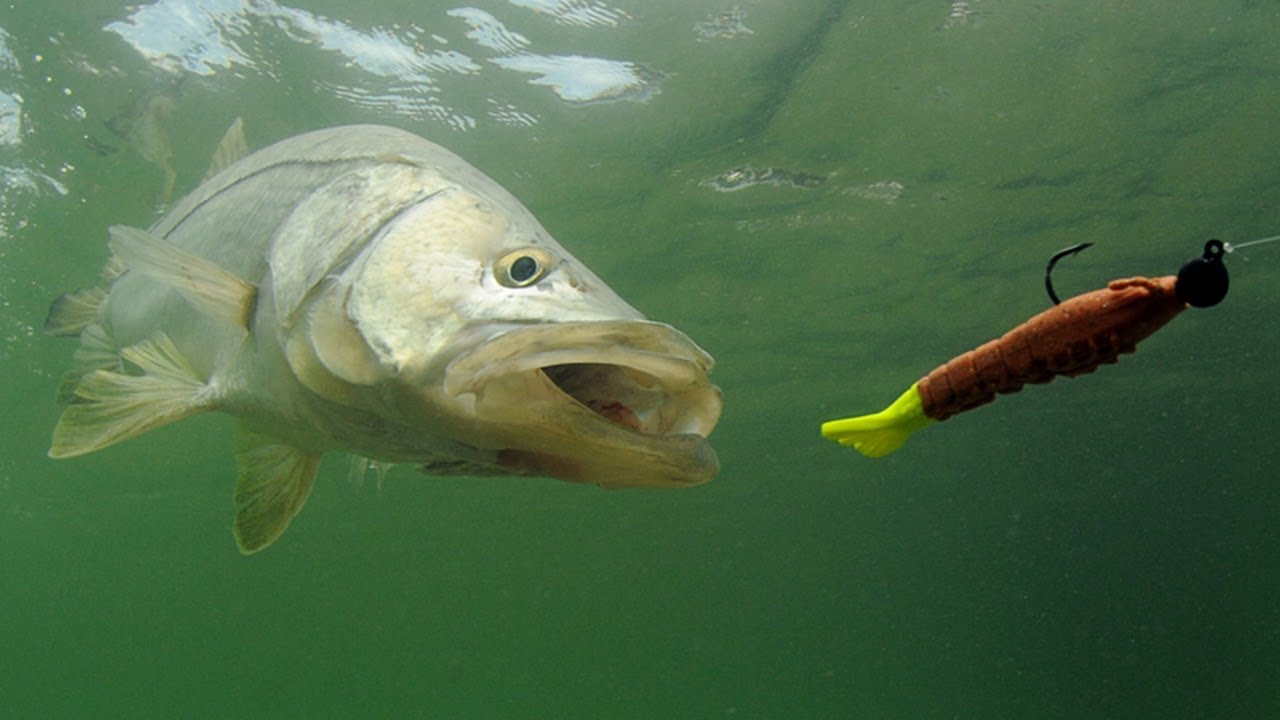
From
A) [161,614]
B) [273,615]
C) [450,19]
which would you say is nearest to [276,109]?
[450,19]

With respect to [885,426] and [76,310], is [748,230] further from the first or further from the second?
[885,426]

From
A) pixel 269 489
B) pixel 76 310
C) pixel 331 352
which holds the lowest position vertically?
A: pixel 76 310

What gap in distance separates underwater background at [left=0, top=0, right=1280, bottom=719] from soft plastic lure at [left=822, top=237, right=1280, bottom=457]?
335 inches

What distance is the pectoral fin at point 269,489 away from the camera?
372 cm

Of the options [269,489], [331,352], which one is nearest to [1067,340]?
[331,352]

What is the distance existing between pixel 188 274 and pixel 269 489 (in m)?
1.32

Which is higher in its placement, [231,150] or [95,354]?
[231,150]

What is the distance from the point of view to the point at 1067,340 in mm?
1939

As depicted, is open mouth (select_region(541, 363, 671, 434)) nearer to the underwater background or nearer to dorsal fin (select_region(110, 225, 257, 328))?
dorsal fin (select_region(110, 225, 257, 328))

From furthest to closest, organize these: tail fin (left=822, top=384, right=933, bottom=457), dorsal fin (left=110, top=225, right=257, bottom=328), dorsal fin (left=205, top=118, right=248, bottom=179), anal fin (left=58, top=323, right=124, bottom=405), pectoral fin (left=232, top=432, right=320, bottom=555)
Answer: dorsal fin (left=205, top=118, right=248, bottom=179) < anal fin (left=58, top=323, right=124, bottom=405) < pectoral fin (left=232, top=432, right=320, bottom=555) < dorsal fin (left=110, top=225, right=257, bottom=328) < tail fin (left=822, top=384, right=933, bottom=457)

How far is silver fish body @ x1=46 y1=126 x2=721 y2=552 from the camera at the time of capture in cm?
229

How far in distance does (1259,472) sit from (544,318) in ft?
208

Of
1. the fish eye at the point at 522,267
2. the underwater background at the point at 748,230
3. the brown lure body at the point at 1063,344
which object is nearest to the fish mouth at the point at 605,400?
the fish eye at the point at 522,267

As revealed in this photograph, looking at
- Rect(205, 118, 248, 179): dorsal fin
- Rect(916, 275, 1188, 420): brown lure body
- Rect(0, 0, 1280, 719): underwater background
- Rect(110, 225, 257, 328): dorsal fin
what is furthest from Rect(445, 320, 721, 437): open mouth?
Rect(0, 0, 1280, 719): underwater background
